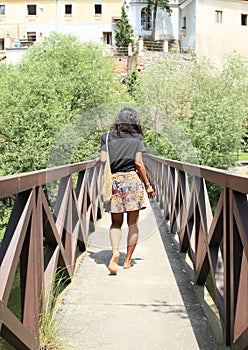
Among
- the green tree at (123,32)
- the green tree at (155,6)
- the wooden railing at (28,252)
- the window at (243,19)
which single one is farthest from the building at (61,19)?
the wooden railing at (28,252)

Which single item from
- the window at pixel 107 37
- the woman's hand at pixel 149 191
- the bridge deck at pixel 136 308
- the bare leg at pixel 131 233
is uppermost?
the window at pixel 107 37

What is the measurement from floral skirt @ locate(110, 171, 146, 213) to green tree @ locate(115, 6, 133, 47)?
35.3 meters

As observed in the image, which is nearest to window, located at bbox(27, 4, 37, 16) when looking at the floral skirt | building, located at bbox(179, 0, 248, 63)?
building, located at bbox(179, 0, 248, 63)

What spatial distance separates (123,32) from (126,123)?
36.0 metres

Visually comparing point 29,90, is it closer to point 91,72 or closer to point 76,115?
point 76,115

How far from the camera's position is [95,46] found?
2731cm

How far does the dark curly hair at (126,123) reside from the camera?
13.6 ft

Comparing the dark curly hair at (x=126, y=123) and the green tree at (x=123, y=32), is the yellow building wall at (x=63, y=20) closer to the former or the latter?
the green tree at (x=123, y=32)

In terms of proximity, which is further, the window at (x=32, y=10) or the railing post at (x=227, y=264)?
the window at (x=32, y=10)

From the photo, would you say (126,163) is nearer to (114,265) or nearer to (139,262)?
(114,265)

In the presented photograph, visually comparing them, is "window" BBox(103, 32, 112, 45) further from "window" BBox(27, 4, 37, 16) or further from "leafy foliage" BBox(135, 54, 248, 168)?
"leafy foliage" BBox(135, 54, 248, 168)

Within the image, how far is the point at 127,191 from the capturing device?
4141mm

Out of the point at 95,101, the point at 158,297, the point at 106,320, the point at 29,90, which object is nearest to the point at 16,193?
the point at 106,320

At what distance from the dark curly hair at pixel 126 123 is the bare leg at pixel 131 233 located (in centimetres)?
72
